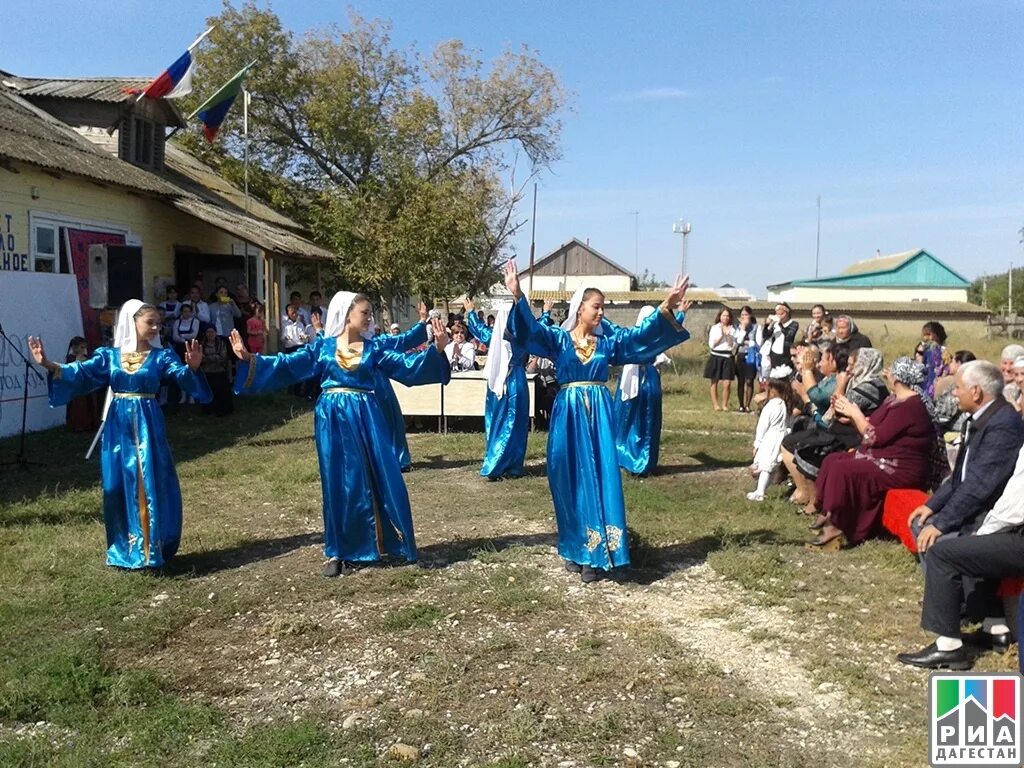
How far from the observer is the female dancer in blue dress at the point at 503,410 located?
920 cm

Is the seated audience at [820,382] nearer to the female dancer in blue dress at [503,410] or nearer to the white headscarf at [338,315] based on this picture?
the female dancer in blue dress at [503,410]

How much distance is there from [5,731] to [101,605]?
5.05 ft

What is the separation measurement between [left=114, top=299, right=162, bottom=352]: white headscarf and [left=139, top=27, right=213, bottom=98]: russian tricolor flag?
11.7m

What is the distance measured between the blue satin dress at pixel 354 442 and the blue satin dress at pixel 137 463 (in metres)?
0.60

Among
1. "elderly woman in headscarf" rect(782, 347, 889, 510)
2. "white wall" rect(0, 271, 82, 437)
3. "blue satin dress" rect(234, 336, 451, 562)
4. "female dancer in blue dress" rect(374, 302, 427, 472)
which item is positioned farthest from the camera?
"white wall" rect(0, 271, 82, 437)

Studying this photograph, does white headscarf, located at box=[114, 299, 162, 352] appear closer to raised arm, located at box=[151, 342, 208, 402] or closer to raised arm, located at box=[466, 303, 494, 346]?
raised arm, located at box=[151, 342, 208, 402]

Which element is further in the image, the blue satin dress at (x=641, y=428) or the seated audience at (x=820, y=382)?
the blue satin dress at (x=641, y=428)

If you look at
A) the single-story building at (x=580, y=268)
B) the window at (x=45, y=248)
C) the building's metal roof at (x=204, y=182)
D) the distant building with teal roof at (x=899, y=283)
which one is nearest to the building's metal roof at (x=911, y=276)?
the distant building with teal roof at (x=899, y=283)

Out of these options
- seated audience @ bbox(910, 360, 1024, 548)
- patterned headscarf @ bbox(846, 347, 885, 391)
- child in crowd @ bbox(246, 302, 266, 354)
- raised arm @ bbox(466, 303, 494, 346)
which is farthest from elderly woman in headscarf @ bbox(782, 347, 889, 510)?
child in crowd @ bbox(246, 302, 266, 354)

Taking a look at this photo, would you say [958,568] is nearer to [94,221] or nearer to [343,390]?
[343,390]

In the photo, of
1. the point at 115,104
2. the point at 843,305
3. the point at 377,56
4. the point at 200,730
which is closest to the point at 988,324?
the point at 843,305

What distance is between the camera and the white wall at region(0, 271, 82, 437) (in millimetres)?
11391

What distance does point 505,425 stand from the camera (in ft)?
31.0

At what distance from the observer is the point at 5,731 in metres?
4.00
